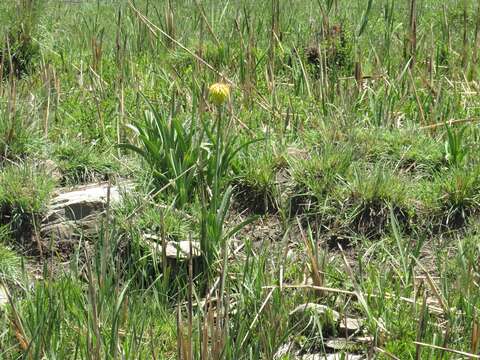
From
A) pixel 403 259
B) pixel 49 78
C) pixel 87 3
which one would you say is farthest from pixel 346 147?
pixel 87 3

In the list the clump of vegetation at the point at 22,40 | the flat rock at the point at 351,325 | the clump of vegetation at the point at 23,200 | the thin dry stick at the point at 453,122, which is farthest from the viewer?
the clump of vegetation at the point at 22,40

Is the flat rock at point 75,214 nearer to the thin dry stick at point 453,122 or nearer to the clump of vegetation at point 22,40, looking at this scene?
the thin dry stick at point 453,122

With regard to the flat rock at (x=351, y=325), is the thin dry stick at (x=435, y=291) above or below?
above

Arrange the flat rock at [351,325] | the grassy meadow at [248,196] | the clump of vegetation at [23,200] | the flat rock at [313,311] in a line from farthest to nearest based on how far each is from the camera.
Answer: the clump of vegetation at [23,200] < the flat rock at [351,325] < the flat rock at [313,311] < the grassy meadow at [248,196]

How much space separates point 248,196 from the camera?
3.63 m

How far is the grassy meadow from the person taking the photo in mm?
2553

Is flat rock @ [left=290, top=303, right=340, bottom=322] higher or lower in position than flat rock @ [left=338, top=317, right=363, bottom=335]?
higher

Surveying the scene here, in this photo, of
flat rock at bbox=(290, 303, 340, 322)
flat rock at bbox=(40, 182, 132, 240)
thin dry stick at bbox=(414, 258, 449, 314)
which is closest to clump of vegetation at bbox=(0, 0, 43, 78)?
flat rock at bbox=(40, 182, 132, 240)

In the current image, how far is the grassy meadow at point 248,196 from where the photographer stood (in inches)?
101

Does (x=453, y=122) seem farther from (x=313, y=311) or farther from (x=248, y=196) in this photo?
(x=313, y=311)

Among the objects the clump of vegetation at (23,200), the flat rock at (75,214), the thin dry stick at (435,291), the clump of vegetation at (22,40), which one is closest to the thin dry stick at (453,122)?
the thin dry stick at (435,291)

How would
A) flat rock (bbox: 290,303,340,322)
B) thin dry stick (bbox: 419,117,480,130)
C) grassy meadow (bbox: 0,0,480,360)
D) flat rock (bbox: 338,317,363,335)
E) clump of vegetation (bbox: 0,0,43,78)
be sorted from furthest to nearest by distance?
1. clump of vegetation (bbox: 0,0,43,78)
2. thin dry stick (bbox: 419,117,480,130)
3. flat rock (bbox: 338,317,363,335)
4. flat rock (bbox: 290,303,340,322)
5. grassy meadow (bbox: 0,0,480,360)

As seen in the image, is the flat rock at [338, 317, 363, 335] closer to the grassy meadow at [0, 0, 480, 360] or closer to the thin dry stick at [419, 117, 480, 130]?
the grassy meadow at [0, 0, 480, 360]

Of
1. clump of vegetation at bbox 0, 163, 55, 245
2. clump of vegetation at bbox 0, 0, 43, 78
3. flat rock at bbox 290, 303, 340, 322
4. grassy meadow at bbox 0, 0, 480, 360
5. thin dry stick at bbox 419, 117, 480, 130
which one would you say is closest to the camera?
grassy meadow at bbox 0, 0, 480, 360
